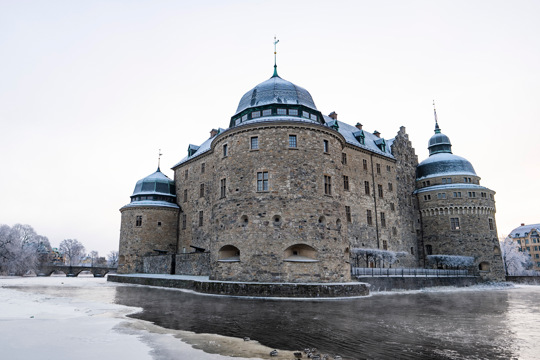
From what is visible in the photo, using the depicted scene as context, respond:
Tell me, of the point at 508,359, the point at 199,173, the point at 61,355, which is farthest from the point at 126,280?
the point at 508,359

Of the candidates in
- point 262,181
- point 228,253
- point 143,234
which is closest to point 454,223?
point 262,181

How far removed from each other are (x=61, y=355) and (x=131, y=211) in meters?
36.0

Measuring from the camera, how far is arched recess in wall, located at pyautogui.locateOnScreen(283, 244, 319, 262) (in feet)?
66.8

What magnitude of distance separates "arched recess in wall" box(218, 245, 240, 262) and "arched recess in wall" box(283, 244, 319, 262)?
326 cm

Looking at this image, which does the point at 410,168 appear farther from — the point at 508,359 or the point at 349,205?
the point at 508,359

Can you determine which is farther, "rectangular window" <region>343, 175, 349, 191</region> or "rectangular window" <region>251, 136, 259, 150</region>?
"rectangular window" <region>343, 175, 349, 191</region>

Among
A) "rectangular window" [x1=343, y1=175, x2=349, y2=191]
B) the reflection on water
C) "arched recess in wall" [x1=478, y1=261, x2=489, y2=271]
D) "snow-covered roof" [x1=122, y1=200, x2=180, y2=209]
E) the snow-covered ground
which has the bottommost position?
the reflection on water

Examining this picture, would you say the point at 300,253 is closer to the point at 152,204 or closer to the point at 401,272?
the point at 401,272

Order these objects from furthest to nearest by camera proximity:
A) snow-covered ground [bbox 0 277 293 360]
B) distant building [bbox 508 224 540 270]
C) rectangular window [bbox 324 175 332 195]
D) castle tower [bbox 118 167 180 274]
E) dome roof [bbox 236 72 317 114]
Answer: distant building [bbox 508 224 540 270] < castle tower [bbox 118 167 180 274] < dome roof [bbox 236 72 317 114] < rectangular window [bbox 324 175 332 195] < snow-covered ground [bbox 0 277 293 360]

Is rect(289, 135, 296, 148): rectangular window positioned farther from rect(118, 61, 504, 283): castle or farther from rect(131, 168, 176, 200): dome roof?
rect(131, 168, 176, 200): dome roof

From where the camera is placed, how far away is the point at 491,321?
436 inches

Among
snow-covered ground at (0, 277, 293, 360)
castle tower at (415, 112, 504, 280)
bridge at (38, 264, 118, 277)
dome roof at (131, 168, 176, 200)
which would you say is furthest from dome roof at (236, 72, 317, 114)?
bridge at (38, 264, 118, 277)

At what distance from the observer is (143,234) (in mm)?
38906

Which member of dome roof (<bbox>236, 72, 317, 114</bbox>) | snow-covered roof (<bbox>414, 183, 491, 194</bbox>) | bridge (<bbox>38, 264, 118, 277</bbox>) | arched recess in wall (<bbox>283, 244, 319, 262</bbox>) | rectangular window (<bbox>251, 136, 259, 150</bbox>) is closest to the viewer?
arched recess in wall (<bbox>283, 244, 319, 262</bbox>)
